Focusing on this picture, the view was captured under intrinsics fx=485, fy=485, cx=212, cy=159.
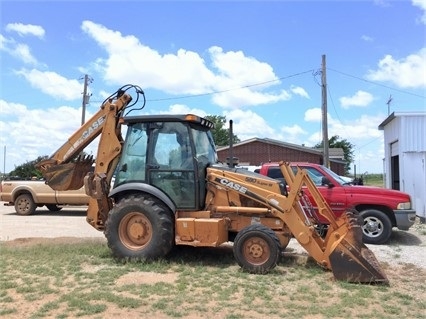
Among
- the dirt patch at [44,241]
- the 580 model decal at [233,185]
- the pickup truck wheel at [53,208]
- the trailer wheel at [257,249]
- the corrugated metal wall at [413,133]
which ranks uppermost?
the corrugated metal wall at [413,133]

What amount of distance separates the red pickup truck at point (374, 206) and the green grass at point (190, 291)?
123 inches

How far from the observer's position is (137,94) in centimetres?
925

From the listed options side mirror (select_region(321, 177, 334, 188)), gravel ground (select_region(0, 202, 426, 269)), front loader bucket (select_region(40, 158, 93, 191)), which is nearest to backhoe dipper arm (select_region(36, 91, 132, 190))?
front loader bucket (select_region(40, 158, 93, 191))

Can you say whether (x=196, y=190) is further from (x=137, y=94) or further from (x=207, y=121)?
(x=137, y=94)

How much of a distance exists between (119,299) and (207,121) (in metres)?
3.93

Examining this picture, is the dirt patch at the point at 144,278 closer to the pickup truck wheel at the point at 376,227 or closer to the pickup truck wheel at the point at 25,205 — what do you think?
the pickup truck wheel at the point at 376,227

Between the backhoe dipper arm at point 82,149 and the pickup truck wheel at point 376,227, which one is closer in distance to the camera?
the backhoe dipper arm at point 82,149

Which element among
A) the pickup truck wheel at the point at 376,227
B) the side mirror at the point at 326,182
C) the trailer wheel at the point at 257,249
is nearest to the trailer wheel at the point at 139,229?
the trailer wheel at the point at 257,249

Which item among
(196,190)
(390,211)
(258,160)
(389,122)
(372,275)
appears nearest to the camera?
(372,275)

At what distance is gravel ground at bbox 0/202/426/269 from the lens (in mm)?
9445

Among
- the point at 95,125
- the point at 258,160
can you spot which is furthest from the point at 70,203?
the point at 258,160

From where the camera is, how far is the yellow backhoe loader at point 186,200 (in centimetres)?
765

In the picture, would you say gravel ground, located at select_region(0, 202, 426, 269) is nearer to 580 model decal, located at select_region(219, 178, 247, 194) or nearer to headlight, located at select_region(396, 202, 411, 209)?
headlight, located at select_region(396, 202, 411, 209)

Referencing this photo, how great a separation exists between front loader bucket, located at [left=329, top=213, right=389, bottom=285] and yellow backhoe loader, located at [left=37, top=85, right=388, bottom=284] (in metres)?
0.41
